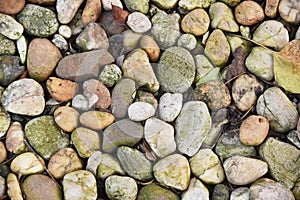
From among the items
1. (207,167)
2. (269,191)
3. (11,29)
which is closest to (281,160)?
(269,191)

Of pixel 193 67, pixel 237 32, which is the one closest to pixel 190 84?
pixel 193 67

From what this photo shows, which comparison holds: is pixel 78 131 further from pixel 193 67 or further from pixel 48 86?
pixel 193 67

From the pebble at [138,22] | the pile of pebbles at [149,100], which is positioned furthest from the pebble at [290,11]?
the pebble at [138,22]

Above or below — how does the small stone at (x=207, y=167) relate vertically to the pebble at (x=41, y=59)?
below

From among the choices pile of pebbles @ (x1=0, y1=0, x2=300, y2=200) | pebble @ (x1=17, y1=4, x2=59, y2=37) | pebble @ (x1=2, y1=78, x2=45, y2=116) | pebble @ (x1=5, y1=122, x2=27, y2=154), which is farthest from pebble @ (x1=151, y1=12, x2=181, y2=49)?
pebble @ (x1=5, y1=122, x2=27, y2=154)

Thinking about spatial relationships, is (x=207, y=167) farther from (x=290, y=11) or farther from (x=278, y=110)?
(x=290, y=11)

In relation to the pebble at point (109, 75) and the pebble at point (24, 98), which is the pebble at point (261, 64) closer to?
the pebble at point (109, 75)
